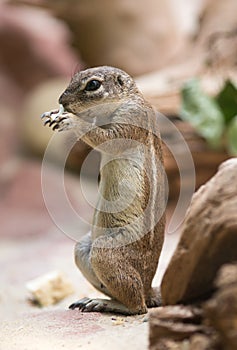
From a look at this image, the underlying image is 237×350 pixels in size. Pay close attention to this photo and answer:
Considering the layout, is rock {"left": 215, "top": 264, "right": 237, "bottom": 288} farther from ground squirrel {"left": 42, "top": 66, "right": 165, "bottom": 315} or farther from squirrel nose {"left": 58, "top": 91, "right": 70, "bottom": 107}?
squirrel nose {"left": 58, "top": 91, "right": 70, "bottom": 107}

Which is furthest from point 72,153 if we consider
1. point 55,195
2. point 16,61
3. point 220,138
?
point 16,61

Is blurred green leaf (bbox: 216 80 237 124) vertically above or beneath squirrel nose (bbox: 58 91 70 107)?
beneath

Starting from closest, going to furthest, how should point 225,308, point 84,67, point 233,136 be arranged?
point 225,308
point 233,136
point 84,67

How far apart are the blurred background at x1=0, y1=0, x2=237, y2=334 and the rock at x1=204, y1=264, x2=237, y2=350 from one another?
373 cm

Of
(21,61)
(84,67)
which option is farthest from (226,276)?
(21,61)

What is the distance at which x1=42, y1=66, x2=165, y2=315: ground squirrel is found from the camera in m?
3.79

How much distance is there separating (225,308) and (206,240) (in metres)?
0.32

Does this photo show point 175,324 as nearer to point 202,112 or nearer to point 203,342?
point 203,342

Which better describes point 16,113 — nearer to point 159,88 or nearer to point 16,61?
point 16,61

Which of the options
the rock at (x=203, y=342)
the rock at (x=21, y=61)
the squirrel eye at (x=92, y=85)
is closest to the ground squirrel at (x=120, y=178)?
the squirrel eye at (x=92, y=85)

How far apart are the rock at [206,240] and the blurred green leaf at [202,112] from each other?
4.42 m

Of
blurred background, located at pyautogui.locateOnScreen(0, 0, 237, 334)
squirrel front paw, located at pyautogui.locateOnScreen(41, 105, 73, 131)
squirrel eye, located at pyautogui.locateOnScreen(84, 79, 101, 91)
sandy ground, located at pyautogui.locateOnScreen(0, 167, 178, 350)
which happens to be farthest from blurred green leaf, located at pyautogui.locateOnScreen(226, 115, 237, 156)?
squirrel front paw, located at pyautogui.locateOnScreen(41, 105, 73, 131)

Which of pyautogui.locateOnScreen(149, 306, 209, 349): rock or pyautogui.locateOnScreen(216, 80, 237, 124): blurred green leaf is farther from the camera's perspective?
pyautogui.locateOnScreen(216, 80, 237, 124): blurred green leaf

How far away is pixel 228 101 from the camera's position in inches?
279
